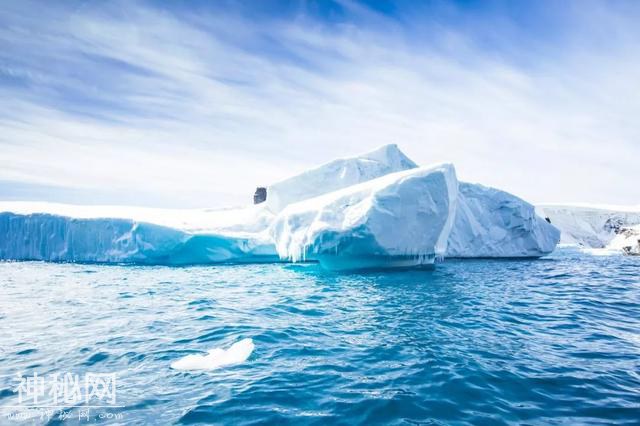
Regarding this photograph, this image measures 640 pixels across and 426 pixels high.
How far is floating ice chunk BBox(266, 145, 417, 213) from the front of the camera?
76.3ft

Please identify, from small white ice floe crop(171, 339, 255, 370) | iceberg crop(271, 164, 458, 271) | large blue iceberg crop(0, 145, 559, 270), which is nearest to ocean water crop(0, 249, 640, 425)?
small white ice floe crop(171, 339, 255, 370)

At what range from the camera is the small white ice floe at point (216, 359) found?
446 centimetres

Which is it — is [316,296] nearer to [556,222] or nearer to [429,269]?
[429,269]

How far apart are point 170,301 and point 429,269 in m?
11.3

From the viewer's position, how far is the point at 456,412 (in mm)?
3338

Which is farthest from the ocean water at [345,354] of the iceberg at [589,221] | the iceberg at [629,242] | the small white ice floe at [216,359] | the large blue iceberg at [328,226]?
the iceberg at [589,221]

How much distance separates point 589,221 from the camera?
51.7 meters

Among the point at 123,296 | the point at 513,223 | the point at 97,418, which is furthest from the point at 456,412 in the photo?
the point at 513,223

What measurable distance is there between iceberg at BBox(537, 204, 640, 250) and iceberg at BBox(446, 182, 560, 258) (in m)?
29.8

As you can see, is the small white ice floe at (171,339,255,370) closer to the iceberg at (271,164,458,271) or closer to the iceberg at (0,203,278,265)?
the iceberg at (271,164,458,271)

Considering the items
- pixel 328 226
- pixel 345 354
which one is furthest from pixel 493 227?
pixel 345 354

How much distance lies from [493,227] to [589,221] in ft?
121

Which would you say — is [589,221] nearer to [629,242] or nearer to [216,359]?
[629,242]

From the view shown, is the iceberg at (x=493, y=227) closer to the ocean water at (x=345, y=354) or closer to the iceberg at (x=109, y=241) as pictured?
the iceberg at (x=109, y=241)
